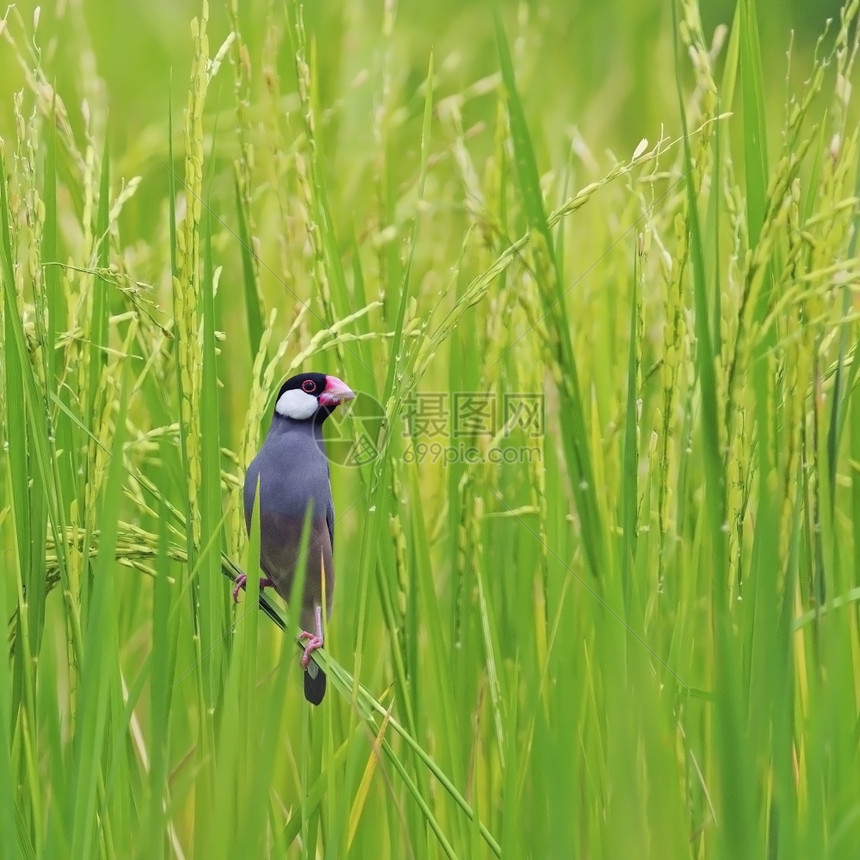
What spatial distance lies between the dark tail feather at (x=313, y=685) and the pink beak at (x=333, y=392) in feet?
1.23

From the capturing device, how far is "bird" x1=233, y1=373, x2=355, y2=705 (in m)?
1.47

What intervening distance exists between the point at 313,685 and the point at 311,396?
1.36ft

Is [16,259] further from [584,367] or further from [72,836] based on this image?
[584,367]

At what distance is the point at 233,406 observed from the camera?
2438 millimetres

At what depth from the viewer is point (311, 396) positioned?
157 centimetres

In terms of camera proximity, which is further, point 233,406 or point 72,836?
point 233,406

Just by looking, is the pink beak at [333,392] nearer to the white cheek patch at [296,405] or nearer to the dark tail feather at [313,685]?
the white cheek patch at [296,405]

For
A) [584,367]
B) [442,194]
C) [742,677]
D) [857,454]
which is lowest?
[742,677]

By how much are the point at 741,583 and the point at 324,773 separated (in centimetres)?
51

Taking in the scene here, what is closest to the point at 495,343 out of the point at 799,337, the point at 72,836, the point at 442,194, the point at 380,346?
the point at 380,346

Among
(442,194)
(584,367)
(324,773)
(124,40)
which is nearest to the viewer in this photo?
(324,773)

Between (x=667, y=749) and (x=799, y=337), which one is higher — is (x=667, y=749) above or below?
below
